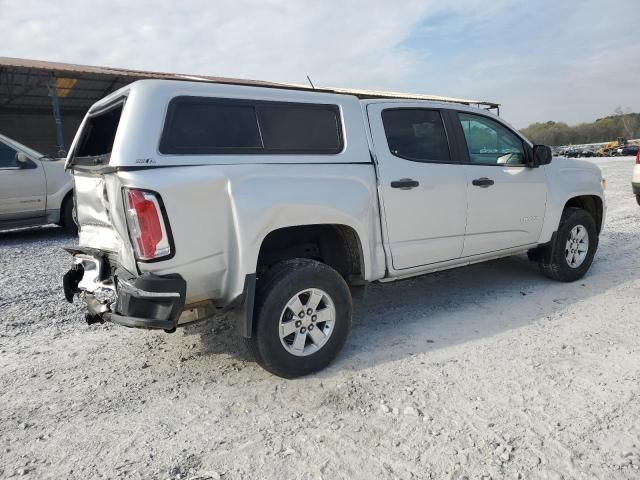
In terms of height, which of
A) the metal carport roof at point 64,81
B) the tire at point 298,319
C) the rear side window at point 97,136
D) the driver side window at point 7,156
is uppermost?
the metal carport roof at point 64,81

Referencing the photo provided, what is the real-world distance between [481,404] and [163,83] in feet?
8.70

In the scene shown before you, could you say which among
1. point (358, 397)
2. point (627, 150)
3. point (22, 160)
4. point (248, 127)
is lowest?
point (627, 150)

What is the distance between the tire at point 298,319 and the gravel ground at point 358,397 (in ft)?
0.47

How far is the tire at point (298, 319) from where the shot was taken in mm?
2971

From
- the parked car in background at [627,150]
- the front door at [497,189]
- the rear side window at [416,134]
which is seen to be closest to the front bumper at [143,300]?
the rear side window at [416,134]

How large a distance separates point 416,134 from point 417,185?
1.63ft

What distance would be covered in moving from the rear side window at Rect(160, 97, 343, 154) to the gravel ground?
1.52 meters

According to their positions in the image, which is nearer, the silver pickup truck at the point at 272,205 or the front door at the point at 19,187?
the silver pickup truck at the point at 272,205

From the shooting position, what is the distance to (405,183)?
3670mm

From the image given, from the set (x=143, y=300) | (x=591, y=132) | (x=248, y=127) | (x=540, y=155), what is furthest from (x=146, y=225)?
(x=591, y=132)

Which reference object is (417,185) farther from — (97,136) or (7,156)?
(7,156)

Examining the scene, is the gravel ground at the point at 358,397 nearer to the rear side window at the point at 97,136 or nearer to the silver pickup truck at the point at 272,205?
the silver pickup truck at the point at 272,205

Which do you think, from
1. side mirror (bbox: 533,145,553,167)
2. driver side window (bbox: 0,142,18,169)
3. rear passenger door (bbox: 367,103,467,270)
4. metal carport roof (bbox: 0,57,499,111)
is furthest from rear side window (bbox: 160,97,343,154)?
metal carport roof (bbox: 0,57,499,111)

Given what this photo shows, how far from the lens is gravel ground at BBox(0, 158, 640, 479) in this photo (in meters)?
2.29
